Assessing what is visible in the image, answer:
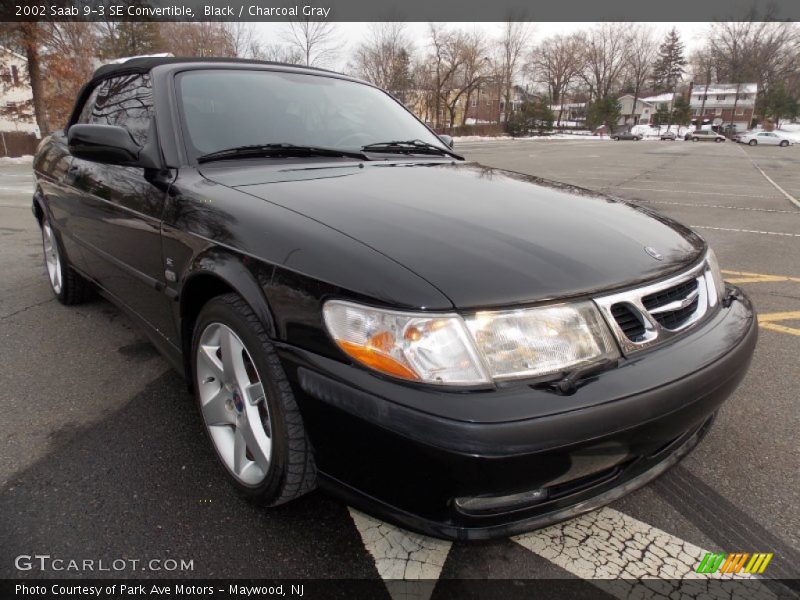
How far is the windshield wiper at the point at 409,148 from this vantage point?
2.73 metres

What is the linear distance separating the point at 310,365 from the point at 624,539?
122cm

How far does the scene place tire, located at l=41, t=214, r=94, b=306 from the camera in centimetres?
377

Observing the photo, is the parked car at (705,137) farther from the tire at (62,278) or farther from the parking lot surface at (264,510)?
the tire at (62,278)

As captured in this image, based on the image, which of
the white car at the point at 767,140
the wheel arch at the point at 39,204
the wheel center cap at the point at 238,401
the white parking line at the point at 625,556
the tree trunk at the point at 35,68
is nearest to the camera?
the white parking line at the point at 625,556

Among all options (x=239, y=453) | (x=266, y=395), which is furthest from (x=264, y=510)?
(x=266, y=395)

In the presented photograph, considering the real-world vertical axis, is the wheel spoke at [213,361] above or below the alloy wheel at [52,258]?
above

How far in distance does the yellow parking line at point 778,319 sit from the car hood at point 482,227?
76.3 inches

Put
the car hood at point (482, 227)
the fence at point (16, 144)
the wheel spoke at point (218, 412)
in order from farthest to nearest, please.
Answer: the fence at point (16, 144) < the wheel spoke at point (218, 412) < the car hood at point (482, 227)

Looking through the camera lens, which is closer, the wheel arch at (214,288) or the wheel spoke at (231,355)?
the wheel arch at (214,288)

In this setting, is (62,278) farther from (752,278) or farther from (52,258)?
(752,278)

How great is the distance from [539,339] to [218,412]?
126cm

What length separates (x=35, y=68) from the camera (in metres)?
21.7

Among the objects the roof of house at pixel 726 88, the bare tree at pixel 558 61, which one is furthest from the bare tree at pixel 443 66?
the roof of house at pixel 726 88

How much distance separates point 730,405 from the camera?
2570 mm
